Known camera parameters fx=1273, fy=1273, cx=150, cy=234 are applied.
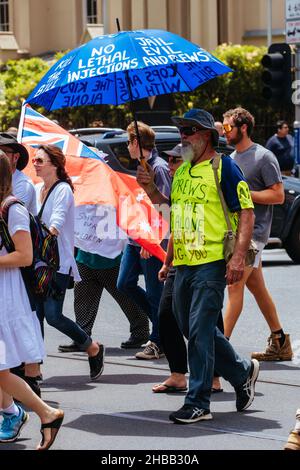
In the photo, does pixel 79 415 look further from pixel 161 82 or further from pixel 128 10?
pixel 128 10

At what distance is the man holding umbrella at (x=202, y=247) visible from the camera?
750cm

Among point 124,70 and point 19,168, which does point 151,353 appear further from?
point 124,70

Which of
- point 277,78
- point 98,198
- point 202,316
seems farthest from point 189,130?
point 277,78

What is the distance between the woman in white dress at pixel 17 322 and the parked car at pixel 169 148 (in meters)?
8.29

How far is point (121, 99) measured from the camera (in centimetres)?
860

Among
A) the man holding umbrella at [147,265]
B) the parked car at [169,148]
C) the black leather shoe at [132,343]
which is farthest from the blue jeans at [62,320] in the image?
the parked car at [169,148]

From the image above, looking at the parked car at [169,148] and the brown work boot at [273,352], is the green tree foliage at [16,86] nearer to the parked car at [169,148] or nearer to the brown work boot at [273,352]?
the parked car at [169,148]

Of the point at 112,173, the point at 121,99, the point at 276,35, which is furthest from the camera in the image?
the point at 276,35

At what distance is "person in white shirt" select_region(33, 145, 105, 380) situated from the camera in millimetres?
9023

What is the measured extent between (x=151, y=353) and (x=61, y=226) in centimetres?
162

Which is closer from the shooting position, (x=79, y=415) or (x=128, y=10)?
(x=79, y=415)

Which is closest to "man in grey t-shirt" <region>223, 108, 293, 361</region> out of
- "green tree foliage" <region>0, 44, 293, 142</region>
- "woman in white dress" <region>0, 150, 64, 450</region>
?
"woman in white dress" <region>0, 150, 64, 450</region>
